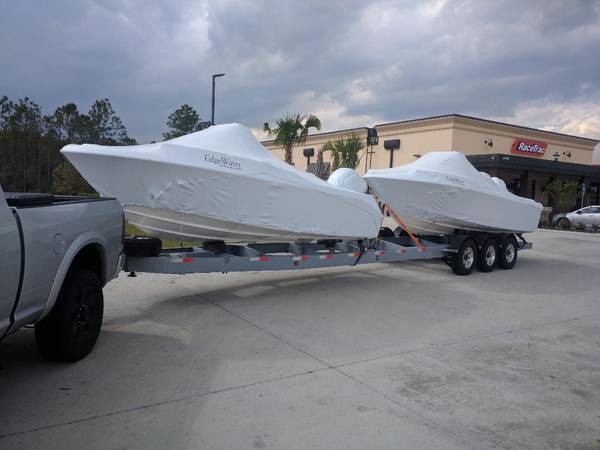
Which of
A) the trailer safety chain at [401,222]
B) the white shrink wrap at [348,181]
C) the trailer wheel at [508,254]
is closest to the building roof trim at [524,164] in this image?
the trailer wheel at [508,254]

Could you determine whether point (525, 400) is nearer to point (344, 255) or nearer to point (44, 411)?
point (44, 411)

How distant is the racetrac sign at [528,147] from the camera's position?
118 ft

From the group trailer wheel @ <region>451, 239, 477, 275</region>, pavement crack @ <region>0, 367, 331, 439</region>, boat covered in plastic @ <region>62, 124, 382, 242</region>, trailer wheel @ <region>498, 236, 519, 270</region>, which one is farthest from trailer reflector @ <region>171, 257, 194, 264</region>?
trailer wheel @ <region>498, 236, 519, 270</region>

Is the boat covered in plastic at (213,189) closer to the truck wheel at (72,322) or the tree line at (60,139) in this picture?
the truck wheel at (72,322)

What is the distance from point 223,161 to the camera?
6.77m

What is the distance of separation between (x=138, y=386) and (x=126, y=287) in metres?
4.29

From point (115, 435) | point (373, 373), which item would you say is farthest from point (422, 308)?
point (115, 435)

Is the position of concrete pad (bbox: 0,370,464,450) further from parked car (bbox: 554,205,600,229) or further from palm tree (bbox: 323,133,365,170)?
parked car (bbox: 554,205,600,229)

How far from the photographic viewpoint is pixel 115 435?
3.55m

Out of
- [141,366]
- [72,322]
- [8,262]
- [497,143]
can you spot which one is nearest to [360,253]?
[141,366]

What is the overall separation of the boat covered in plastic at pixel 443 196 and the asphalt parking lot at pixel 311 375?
89.9 inches

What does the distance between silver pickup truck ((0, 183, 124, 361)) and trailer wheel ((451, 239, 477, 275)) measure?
7.52 metres

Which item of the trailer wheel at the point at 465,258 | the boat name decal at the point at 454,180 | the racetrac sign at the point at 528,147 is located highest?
the racetrac sign at the point at 528,147

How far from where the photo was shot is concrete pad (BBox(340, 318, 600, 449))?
12.8ft
